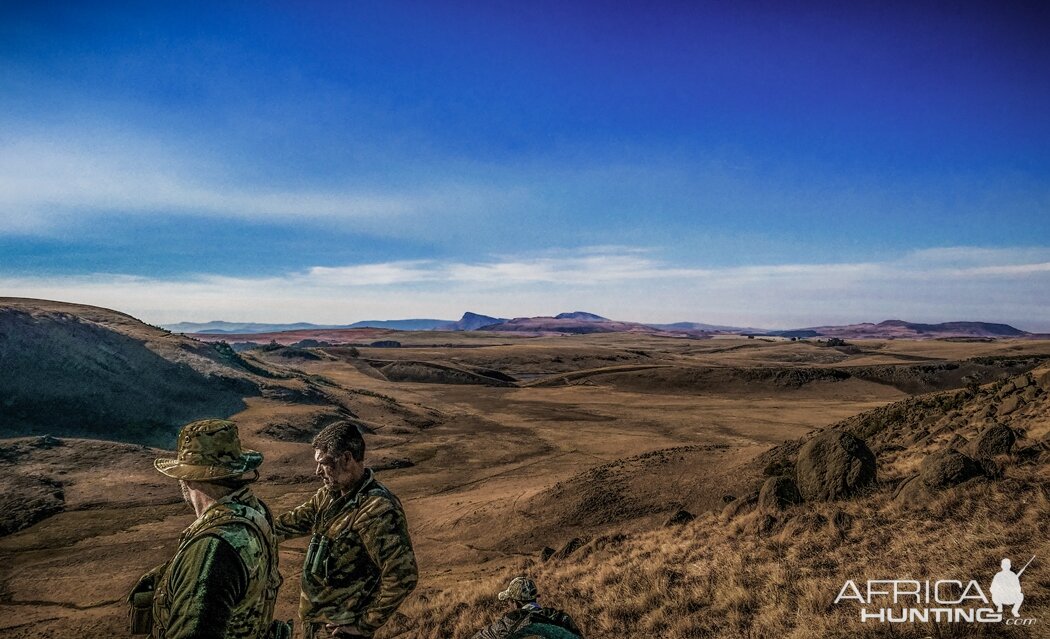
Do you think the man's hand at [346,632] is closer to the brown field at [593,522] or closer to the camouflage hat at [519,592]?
the camouflage hat at [519,592]

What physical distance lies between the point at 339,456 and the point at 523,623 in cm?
188

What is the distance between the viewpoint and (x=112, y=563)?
14094 mm

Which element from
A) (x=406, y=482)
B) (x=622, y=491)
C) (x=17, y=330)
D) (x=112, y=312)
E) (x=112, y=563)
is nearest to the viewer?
(x=112, y=563)

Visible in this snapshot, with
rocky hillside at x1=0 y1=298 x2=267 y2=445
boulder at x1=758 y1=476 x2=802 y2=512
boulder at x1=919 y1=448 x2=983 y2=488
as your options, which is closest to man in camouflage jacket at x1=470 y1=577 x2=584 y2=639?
boulder at x1=758 y1=476 x2=802 y2=512

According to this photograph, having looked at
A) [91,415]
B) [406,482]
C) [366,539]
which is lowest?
[406,482]

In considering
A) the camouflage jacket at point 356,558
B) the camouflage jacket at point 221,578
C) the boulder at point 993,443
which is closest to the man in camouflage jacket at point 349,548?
the camouflage jacket at point 356,558

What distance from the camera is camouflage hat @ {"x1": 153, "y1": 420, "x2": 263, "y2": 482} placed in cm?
323

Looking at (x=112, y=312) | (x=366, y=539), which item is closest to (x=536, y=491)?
(x=366, y=539)

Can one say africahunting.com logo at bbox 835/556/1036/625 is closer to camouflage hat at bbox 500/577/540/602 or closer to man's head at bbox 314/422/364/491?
camouflage hat at bbox 500/577/540/602

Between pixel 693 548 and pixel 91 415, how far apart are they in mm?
28744

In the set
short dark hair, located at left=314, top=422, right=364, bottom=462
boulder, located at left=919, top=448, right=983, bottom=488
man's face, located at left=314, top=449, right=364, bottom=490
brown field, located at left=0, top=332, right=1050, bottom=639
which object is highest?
short dark hair, located at left=314, top=422, right=364, bottom=462

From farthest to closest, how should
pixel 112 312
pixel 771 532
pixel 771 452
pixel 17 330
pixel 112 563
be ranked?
pixel 112 312 < pixel 17 330 < pixel 771 452 < pixel 112 563 < pixel 771 532

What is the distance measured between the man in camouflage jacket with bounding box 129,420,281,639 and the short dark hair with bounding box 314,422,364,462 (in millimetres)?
630

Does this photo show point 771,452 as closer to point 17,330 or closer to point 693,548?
point 693,548
